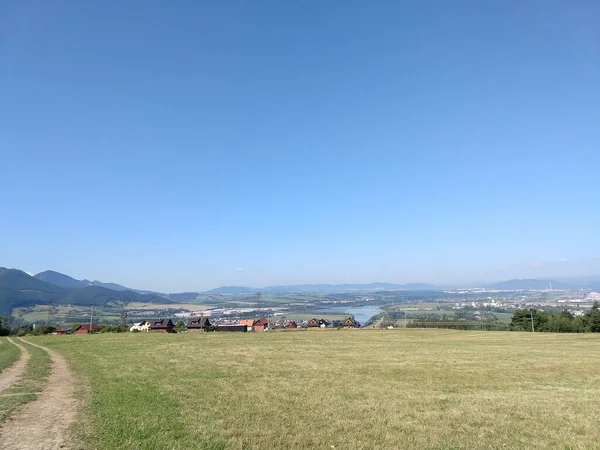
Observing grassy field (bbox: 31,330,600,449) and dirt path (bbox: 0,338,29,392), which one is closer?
grassy field (bbox: 31,330,600,449)

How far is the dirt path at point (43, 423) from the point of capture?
8953 mm

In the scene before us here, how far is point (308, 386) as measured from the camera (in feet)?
54.6

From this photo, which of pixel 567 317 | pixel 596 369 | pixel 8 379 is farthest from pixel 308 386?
pixel 567 317

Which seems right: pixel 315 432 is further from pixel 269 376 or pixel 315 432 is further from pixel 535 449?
pixel 269 376

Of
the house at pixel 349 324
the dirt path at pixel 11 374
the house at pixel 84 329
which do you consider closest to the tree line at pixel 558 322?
the house at pixel 349 324

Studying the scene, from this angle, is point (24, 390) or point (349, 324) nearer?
point (24, 390)

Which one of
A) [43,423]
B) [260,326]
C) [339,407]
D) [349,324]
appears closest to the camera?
[43,423]

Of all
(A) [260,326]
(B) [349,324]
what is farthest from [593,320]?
(A) [260,326]

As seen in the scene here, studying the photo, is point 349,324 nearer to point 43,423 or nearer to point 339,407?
point 339,407

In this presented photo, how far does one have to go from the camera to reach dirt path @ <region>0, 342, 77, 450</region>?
29.4 ft

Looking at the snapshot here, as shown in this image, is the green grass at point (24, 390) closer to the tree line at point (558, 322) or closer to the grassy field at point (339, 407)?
the grassy field at point (339, 407)

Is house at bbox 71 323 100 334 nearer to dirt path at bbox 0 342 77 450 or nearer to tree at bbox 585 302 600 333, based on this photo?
dirt path at bbox 0 342 77 450

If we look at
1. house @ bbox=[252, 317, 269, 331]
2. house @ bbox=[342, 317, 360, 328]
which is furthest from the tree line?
house @ bbox=[252, 317, 269, 331]

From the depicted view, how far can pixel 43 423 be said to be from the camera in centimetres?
1056
